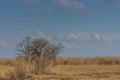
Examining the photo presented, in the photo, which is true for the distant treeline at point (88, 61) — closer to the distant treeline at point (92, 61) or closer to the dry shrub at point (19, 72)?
the distant treeline at point (92, 61)

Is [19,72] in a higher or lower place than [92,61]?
lower

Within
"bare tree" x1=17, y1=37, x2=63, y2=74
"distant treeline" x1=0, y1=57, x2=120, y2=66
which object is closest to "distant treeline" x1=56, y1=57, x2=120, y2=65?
"distant treeline" x1=0, y1=57, x2=120, y2=66

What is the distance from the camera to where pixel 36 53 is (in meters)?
33.0

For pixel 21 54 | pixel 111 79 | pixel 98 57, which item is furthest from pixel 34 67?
pixel 98 57

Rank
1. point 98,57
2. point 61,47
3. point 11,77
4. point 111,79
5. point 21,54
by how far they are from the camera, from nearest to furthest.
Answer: point 111,79 < point 11,77 < point 21,54 < point 61,47 < point 98,57

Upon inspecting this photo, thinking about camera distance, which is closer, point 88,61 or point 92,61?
point 92,61

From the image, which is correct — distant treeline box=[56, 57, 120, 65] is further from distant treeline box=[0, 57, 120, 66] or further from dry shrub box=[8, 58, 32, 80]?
dry shrub box=[8, 58, 32, 80]

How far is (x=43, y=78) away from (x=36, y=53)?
758cm

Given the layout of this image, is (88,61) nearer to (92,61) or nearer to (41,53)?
(92,61)

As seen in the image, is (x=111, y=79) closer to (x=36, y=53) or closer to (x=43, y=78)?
(x=43, y=78)

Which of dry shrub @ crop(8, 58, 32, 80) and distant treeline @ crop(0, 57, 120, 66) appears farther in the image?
distant treeline @ crop(0, 57, 120, 66)

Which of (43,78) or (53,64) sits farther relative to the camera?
(53,64)

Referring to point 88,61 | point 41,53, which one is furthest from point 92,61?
point 41,53

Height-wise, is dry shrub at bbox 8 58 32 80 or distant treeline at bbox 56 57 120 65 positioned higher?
distant treeline at bbox 56 57 120 65
